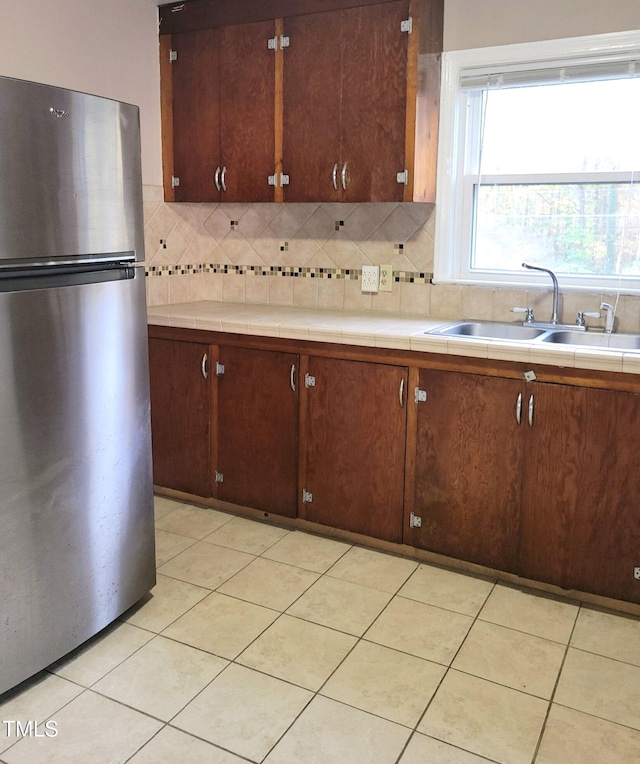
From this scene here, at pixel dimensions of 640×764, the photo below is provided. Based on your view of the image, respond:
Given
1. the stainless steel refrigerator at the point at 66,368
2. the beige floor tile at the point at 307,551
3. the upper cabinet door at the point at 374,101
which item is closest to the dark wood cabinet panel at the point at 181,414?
the beige floor tile at the point at 307,551

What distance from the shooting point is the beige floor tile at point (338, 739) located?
177cm

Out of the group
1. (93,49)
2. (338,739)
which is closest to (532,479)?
(338,739)

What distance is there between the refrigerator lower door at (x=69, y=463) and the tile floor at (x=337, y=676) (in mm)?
167

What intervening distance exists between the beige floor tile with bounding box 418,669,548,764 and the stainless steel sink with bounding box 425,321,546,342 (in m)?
1.38

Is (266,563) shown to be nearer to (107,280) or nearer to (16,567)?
(16,567)

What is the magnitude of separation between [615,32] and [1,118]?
7.30ft

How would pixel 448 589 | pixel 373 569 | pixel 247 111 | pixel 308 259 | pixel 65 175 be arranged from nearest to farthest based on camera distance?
pixel 65 175, pixel 448 589, pixel 373 569, pixel 247 111, pixel 308 259

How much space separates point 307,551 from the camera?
2885 millimetres

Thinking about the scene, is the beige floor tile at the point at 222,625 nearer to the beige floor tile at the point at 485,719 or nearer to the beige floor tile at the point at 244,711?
the beige floor tile at the point at 244,711

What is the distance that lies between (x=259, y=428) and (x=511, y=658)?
1.38m

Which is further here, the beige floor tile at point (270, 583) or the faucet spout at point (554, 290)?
the faucet spout at point (554, 290)

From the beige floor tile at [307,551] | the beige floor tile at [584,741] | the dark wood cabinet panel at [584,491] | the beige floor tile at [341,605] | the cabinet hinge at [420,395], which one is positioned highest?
the cabinet hinge at [420,395]

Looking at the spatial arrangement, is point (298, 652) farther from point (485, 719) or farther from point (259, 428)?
point (259, 428)

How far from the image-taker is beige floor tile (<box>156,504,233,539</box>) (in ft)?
9.98
